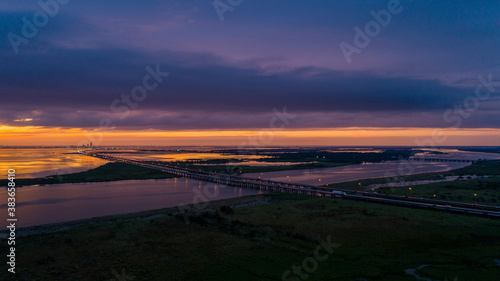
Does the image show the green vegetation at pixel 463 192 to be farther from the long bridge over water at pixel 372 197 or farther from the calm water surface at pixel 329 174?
the calm water surface at pixel 329 174

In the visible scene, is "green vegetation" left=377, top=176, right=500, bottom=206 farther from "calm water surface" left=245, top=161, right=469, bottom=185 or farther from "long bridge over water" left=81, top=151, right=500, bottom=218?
"calm water surface" left=245, top=161, right=469, bottom=185

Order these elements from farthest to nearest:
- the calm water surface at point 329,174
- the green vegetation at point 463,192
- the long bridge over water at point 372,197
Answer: the calm water surface at point 329,174 → the green vegetation at point 463,192 → the long bridge over water at point 372,197

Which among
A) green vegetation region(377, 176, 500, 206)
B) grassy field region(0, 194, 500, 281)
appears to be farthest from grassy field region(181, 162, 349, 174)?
grassy field region(0, 194, 500, 281)

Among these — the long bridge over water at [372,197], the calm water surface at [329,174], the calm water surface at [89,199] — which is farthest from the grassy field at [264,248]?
the calm water surface at [329,174]

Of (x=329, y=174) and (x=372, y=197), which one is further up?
(x=372, y=197)

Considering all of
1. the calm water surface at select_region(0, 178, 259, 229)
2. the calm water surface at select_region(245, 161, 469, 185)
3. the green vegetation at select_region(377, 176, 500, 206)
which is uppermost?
the green vegetation at select_region(377, 176, 500, 206)

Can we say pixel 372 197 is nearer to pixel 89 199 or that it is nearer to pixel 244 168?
pixel 89 199

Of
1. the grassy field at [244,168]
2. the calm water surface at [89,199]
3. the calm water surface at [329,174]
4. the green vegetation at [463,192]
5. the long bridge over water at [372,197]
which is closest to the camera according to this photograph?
the long bridge over water at [372,197]

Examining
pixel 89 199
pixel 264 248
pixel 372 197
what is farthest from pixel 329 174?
pixel 264 248
